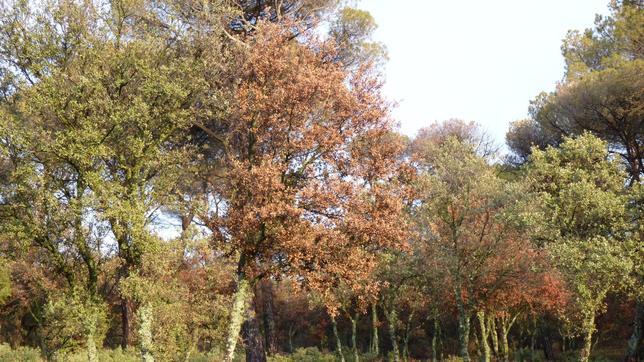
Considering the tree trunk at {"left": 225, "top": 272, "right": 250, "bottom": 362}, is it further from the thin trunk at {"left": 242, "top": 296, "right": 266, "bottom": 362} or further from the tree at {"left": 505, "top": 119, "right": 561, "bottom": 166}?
the tree at {"left": 505, "top": 119, "right": 561, "bottom": 166}

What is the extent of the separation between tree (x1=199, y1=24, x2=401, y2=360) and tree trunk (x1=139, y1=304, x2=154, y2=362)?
11.3 ft

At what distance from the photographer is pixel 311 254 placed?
1539cm

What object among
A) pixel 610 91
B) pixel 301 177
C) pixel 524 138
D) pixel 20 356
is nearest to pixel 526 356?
pixel 524 138

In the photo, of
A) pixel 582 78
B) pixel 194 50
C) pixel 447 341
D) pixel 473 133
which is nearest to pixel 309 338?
pixel 447 341

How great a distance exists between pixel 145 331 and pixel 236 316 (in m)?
3.77

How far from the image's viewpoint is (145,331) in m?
17.7

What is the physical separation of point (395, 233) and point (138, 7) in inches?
517

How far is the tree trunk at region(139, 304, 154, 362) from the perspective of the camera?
17.5 m

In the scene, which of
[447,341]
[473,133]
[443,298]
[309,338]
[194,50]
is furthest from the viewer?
[309,338]

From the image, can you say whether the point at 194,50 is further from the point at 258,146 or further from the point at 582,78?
the point at 582,78

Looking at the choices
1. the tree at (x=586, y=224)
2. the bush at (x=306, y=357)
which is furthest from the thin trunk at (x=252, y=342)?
the tree at (x=586, y=224)

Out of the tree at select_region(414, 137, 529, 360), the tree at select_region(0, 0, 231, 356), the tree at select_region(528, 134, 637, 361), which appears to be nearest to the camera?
the tree at select_region(0, 0, 231, 356)

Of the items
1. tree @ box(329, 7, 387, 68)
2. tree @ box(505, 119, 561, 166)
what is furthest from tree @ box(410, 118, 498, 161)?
tree @ box(329, 7, 387, 68)

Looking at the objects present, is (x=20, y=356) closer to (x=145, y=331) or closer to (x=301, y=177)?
(x=145, y=331)
